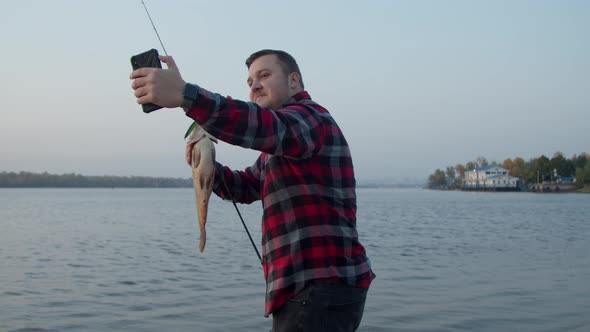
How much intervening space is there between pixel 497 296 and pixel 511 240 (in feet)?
43.0

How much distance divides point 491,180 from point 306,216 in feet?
549

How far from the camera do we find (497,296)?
38.4 feet

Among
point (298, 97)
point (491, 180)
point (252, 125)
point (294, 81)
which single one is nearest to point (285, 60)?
point (294, 81)

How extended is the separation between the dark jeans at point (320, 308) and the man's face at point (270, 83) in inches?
39.6

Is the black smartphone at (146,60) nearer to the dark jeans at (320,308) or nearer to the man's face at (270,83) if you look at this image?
the man's face at (270,83)

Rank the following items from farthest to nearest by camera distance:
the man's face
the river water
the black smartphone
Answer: the river water → the man's face → the black smartphone

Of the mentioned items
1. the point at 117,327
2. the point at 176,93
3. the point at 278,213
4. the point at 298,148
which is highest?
the point at 176,93

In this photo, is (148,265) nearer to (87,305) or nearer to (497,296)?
(87,305)

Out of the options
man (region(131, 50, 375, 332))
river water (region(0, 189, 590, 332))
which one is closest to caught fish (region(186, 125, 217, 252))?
man (region(131, 50, 375, 332))

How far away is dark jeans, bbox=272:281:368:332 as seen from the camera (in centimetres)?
291

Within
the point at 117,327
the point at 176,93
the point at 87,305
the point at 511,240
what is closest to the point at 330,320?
the point at 176,93

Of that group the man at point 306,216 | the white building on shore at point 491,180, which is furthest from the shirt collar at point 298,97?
the white building on shore at point 491,180

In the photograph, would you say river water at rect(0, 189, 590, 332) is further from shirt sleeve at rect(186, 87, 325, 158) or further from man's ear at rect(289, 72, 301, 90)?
shirt sleeve at rect(186, 87, 325, 158)

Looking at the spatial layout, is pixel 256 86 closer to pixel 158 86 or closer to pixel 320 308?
pixel 158 86
